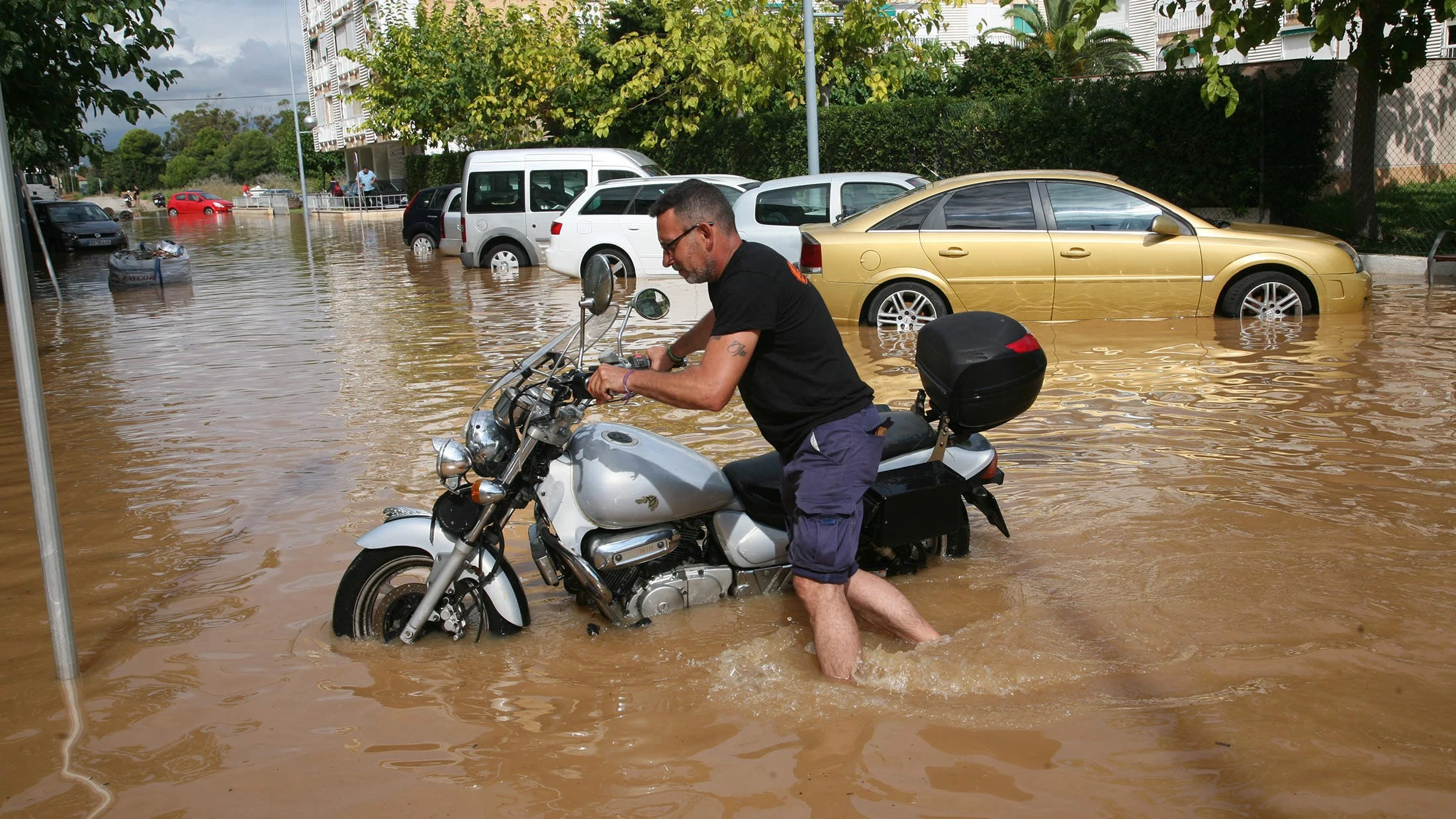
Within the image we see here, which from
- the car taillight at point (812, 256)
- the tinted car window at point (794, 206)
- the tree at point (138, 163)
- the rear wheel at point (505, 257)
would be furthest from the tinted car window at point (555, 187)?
the tree at point (138, 163)

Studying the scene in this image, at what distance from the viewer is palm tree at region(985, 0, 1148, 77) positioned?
121 feet

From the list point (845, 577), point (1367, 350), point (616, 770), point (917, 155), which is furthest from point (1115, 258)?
point (917, 155)

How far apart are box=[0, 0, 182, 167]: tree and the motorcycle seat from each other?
1560 centimetres

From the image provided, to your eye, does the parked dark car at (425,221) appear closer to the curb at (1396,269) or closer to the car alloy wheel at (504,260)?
the car alloy wheel at (504,260)

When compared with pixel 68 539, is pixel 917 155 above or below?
above

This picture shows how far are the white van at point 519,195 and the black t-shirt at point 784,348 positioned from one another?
15427mm

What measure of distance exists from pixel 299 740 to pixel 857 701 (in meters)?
1.77

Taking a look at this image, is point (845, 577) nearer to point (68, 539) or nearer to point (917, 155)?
point (68, 539)

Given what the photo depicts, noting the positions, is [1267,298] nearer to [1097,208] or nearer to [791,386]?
[1097,208]

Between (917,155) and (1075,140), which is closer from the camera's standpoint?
(1075,140)

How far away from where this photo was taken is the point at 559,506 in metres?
4.06

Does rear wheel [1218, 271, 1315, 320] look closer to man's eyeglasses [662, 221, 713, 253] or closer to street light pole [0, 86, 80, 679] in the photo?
man's eyeglasses [662, 221, 713, 253]

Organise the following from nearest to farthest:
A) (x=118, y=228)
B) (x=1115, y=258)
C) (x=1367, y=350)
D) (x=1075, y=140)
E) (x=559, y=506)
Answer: (x=559, y=506), (x=1367, y=350), (x=1115, y=258), (x=1075, y=140), (x=118, y=228)

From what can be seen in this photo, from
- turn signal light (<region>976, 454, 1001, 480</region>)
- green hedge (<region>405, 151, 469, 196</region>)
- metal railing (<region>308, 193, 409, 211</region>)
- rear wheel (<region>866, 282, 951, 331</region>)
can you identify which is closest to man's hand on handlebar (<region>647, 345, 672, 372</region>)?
turn signal light (<region>976, 454, 1001, 480</region>)
